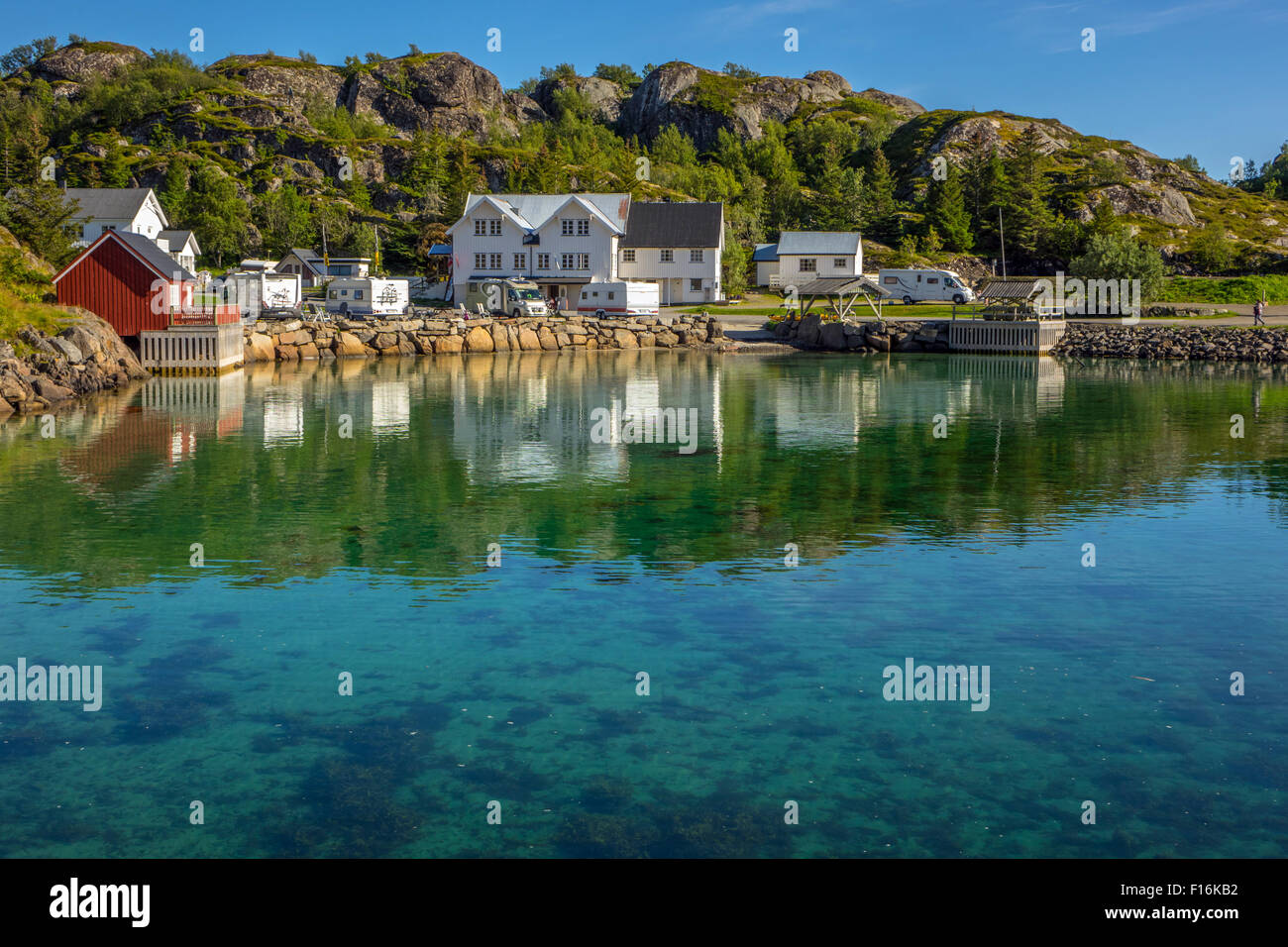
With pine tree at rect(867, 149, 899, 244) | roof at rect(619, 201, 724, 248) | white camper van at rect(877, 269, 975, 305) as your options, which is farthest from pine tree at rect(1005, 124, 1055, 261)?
roof at rect(619, 201, 724, 248)

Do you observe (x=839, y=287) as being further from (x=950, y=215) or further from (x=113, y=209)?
(x=113, y=209)

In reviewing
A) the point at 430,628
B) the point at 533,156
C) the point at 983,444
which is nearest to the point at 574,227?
the point at 533,156

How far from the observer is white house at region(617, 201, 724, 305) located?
89.3 metres

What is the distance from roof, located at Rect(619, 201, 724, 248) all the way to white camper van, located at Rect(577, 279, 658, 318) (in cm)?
1329

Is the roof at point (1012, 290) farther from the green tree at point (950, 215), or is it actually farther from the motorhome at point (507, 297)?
the green tree at point (950, 215)

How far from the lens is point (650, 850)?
336 inches

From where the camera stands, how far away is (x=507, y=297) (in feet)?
255

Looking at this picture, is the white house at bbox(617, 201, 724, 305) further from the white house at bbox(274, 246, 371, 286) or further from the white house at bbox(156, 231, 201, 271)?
the white house at bbox(156, 231, 201, 271)

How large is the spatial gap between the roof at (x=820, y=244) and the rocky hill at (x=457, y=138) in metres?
15.1

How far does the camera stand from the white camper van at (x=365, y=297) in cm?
7206

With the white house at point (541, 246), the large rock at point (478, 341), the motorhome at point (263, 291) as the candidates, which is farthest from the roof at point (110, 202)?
the large rock at point (478, 341)

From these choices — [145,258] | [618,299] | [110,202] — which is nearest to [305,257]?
[110,202]

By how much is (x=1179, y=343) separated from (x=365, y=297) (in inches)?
1871
